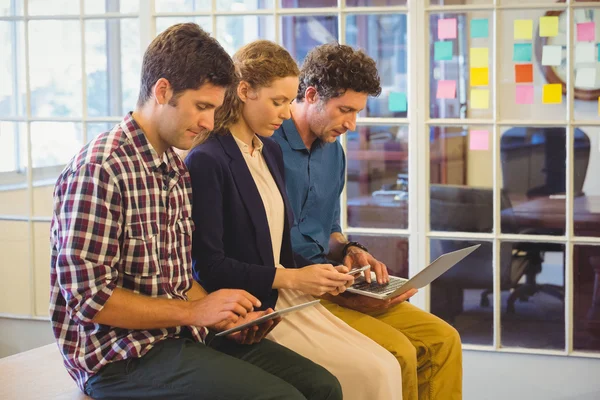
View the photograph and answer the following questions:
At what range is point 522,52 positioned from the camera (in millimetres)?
3416

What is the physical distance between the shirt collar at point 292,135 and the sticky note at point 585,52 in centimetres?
→ 146

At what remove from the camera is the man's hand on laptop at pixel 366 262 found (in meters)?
2.42

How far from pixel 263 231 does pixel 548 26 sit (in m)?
1.89

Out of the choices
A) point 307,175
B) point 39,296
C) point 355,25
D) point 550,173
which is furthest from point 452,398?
point 39,296

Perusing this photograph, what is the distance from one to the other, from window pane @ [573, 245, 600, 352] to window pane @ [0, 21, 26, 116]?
272 cm

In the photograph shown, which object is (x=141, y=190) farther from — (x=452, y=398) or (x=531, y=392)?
(x=531, y=392)

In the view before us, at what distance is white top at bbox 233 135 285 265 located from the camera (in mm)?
2152

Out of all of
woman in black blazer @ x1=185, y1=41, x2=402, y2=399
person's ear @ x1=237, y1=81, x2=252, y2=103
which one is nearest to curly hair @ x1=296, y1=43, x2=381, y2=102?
woman in black blazer @ x1=185, y1=41, x2=402, y2=399

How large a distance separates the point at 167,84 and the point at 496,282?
2.16 meters

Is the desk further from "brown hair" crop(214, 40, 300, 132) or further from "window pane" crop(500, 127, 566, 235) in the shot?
"brown hair" crop(214, 40, 300, 132)

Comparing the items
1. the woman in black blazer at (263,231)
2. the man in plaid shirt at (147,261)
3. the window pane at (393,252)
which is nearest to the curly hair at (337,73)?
the woman in black blazer at (263,231)

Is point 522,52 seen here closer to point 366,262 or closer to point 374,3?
point 374,3

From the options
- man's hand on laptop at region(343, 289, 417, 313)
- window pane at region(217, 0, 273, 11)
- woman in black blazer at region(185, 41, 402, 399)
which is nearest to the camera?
woman in black blazer at region(185, 41, 402, 399)

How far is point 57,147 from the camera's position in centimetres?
403
